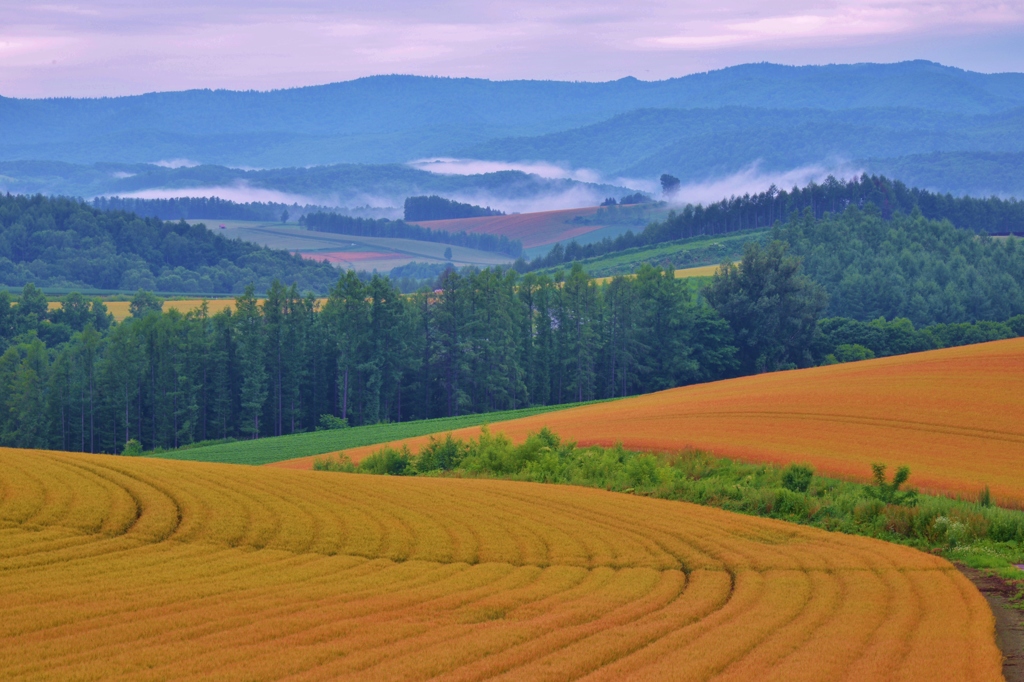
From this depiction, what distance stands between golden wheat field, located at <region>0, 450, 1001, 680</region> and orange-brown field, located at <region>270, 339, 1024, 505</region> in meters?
11.3

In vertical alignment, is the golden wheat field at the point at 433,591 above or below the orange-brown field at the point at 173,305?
below

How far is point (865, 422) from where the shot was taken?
1901 inches

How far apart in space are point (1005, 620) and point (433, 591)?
1246 centimetres

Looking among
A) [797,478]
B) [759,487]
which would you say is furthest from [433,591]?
[797,478]

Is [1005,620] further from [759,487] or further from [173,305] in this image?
[173,305]

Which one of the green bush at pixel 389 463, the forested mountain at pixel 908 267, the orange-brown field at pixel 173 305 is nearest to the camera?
the green bush at pixel 389 463

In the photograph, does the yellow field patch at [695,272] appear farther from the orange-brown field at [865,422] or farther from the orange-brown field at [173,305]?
the orange-brown field at [865,422]

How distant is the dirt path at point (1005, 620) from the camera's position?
18.8 m

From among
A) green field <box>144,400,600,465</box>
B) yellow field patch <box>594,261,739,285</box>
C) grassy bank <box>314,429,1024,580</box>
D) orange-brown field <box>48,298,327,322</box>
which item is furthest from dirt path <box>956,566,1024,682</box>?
orange-brown field <box>48,298,327,322</box>

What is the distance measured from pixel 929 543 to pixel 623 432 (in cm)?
2189

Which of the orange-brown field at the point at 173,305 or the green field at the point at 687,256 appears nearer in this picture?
the orange-brown field at the point at 173,305

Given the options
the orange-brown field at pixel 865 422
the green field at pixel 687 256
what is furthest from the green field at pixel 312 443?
the green field at pixel 687 256

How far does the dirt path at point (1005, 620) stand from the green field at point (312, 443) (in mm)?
44172

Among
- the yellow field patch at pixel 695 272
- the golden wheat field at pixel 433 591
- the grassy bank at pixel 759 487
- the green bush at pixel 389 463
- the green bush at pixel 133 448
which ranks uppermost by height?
the yellow field patch at pixel 695 272
